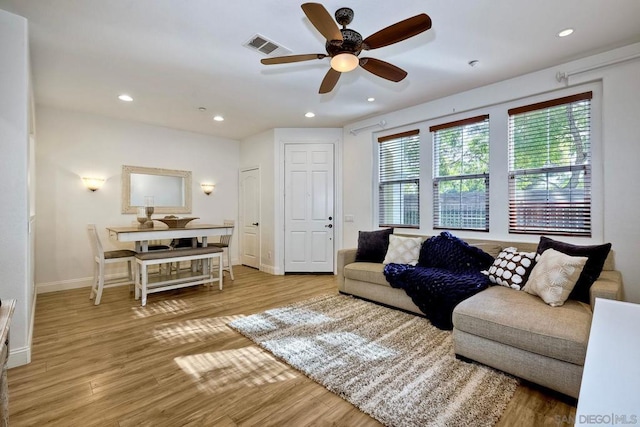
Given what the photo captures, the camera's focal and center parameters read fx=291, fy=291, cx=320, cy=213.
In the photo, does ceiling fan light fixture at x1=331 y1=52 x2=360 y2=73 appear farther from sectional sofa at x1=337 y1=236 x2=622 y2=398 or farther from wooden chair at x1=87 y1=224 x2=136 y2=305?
wooden chair at x1=87 y1=224 x2=136 y2=305

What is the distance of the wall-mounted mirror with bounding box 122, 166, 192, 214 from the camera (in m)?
4.92

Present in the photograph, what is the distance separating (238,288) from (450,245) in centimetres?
304

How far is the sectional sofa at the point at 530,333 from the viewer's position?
69.6 inches

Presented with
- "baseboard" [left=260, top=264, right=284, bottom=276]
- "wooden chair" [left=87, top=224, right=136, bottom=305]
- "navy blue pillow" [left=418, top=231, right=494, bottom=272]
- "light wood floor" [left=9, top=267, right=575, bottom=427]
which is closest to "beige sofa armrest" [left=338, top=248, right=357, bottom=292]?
"navy blue pillow" [left=418, top=231, right=494, bottom=272]

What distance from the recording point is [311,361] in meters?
2.27

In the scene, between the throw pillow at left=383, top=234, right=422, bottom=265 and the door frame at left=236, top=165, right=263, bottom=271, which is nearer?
the throw pillow at left=383, top=234, right=422, bottom=265

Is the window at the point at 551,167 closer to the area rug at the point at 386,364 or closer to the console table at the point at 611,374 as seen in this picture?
the area rug at the point at 386,364

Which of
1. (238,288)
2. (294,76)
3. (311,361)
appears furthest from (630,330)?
(238,288)

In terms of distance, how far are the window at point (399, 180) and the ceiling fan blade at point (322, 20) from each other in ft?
8.72

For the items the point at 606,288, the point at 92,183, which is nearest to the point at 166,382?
the point at 606,288

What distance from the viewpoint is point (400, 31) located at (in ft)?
6.36

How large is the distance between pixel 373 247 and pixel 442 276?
1.20 meters

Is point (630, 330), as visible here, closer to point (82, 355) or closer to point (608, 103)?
point (608, 103)

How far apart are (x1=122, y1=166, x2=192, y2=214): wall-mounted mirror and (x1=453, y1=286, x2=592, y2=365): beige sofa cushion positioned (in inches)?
196
